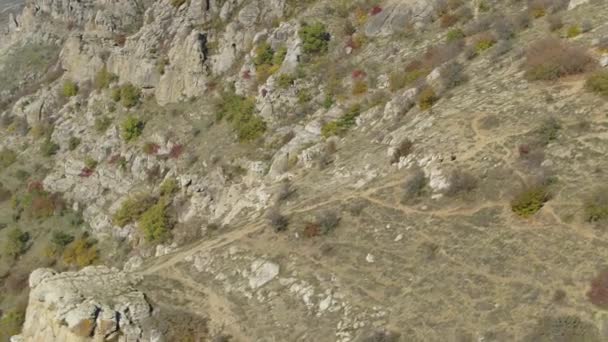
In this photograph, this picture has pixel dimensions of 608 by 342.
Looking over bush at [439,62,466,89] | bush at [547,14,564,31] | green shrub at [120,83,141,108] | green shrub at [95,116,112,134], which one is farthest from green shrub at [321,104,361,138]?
green shrub at [95,116,112,134]

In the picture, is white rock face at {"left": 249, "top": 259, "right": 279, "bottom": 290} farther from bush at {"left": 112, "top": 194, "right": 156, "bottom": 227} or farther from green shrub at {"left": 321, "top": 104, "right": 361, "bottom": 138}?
bush at {"left": 112, "top": 194, "right": 156, "bottom": 227}

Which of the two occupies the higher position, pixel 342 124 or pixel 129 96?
pixel 129 96

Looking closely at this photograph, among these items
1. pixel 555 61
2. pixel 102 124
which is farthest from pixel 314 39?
pixel 102 124

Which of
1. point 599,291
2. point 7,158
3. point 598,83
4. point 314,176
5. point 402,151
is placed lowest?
point 599,291

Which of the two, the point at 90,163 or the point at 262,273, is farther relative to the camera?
the point at 90,163

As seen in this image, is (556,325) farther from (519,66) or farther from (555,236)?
(519,66)

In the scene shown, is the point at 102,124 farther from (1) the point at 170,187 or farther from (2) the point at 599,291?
(2) the point at 599,291
